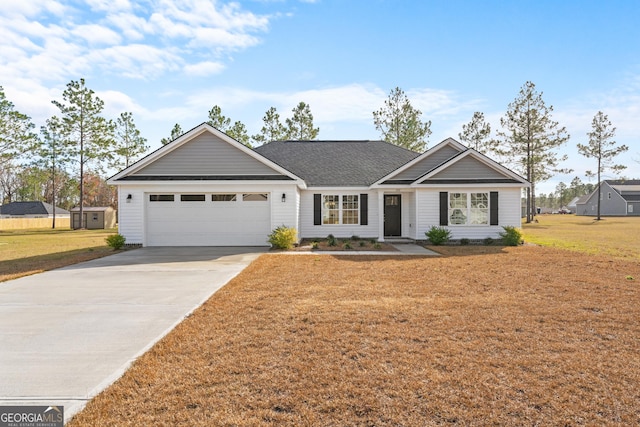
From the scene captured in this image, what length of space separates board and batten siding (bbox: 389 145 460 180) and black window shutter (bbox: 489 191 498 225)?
2845 millimetres

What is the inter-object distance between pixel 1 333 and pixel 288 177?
36.9 feet

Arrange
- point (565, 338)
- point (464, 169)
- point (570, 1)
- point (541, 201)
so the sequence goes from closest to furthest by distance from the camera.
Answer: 1. point (565, 338)
2. point (570, 1)
3. point (464, 169)
4. point (541, 201)

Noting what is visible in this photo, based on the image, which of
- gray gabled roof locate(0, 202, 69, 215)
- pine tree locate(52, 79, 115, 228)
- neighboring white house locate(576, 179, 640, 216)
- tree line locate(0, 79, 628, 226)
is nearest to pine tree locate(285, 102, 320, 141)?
tree line locate(0, 79, 628, 226)

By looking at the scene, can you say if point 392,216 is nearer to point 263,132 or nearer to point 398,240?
point 398,240

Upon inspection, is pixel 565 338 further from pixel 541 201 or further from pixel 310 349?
pixel 541 201

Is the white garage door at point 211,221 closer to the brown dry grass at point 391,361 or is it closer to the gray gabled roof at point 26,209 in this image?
the brown dry grass at point 391,361

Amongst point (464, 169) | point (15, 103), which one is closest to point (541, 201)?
point (464, 169)

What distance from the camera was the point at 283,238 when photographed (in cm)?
1429

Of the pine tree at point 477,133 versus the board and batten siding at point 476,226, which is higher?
the pine tree at point 477,133

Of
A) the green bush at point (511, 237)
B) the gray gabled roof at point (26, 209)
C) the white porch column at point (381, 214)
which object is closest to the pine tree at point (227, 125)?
the white porch column at point (381, 214)

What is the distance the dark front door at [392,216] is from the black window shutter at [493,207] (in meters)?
4.23

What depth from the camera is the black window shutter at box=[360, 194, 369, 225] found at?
17.7 metres

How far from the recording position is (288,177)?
15297 mm

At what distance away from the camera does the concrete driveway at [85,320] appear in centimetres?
354
